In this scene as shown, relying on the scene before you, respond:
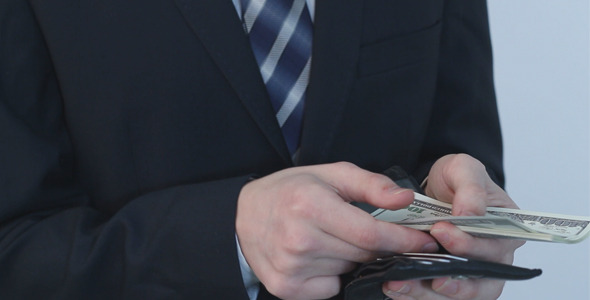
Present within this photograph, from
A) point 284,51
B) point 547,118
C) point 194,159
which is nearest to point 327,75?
point 284,51

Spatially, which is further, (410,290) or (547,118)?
(547,118)

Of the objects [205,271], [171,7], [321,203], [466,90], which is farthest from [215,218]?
[466,90]

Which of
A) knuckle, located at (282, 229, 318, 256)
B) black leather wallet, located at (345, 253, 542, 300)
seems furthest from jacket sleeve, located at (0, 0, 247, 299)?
black leather wallet, located at (345, 253, 542, 300)

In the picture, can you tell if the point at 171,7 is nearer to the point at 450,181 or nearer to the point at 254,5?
the point at 254,5

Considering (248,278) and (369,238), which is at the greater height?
(369,238)

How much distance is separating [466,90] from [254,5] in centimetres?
47

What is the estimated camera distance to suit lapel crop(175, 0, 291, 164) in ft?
3.19

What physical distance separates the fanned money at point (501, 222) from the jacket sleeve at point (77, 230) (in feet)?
0.76

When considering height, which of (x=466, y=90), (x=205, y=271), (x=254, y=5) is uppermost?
(x=254, y=5)

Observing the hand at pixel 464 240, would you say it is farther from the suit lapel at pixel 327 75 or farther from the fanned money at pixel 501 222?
the suit lapel at pixel 327 75

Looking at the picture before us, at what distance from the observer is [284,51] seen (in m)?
1.04

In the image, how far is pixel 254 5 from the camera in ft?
3.34

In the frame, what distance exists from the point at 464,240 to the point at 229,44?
413mm

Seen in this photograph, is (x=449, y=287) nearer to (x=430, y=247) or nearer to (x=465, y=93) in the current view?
(x=430, y=247)
